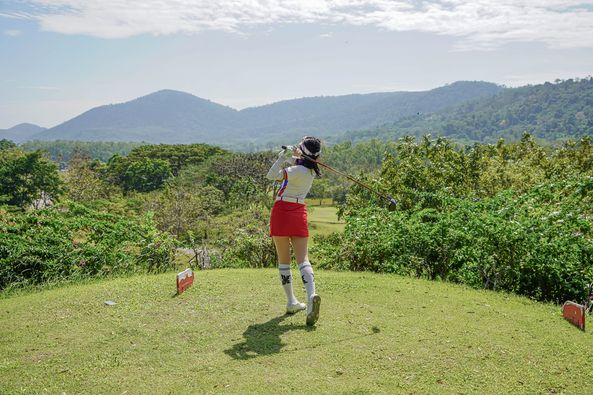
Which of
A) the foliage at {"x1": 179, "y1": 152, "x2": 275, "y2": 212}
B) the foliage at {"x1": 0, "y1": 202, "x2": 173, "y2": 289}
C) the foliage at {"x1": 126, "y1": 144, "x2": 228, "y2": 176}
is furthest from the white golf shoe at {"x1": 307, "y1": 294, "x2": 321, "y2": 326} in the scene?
the foliage at {"x1": 126, "y1": 144, "x2": 228, "y2": 176}

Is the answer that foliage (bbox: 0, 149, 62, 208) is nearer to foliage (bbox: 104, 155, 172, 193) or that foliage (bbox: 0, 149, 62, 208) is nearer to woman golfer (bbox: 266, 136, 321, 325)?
foliage (bbox: 104, 155, 172, 193)

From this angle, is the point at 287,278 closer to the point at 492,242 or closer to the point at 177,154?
the point at 492,242

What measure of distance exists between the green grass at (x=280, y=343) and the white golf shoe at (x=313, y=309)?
130 mm

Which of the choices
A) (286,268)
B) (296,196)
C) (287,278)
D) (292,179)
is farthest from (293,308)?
(292,179)

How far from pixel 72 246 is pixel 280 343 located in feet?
18.6

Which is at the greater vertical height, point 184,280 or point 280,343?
point 184,280

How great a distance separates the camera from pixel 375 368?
17.5 ft

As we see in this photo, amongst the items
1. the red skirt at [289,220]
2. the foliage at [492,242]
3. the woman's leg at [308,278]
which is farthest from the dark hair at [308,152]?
the foliage at [492,242]

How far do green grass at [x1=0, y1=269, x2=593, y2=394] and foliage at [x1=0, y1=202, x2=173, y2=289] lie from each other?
0.94 m

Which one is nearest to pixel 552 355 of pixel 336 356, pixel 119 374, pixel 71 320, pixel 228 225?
pixel 336 356

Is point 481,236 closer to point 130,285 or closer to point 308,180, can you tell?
point 308,180

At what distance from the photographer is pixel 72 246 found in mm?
9672

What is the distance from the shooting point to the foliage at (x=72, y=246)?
9.01 meters

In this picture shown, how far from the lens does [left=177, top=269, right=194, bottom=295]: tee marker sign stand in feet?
26.0
